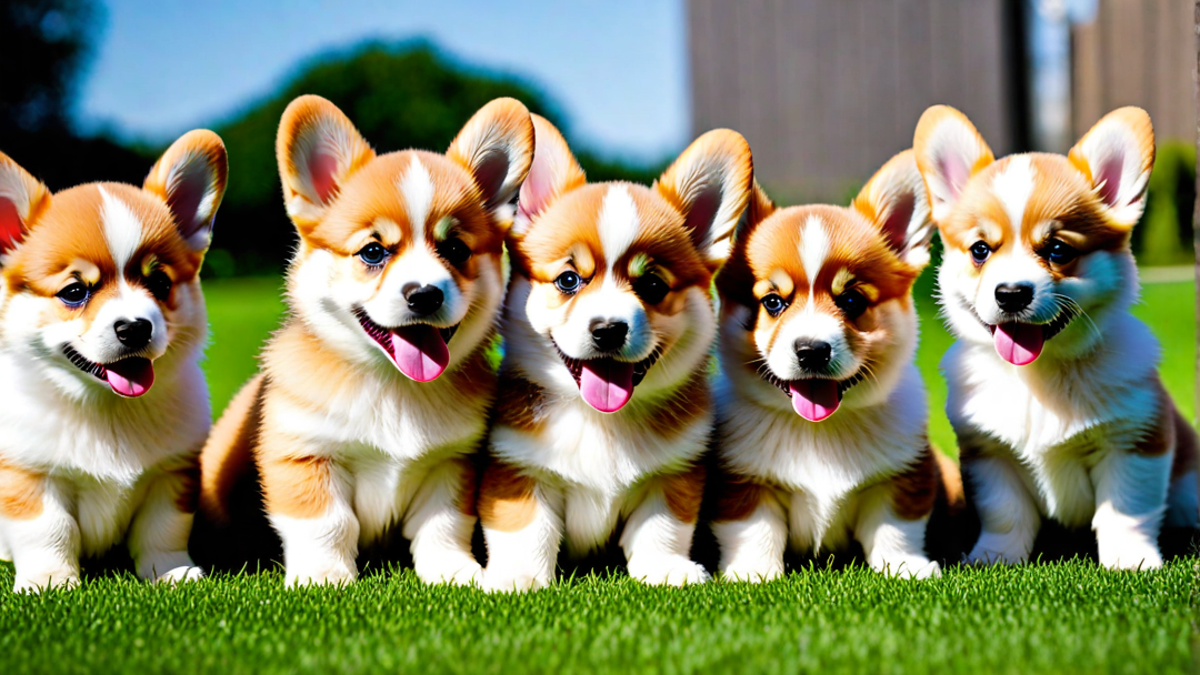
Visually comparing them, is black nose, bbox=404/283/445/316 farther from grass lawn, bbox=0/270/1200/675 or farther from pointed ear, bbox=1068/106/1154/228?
pointed ear, bbox=1068/106/1154/228

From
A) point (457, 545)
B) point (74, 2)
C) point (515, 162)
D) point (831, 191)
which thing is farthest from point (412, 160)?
point (74, 2)

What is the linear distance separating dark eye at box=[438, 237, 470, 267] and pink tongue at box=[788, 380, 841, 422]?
3.38ft

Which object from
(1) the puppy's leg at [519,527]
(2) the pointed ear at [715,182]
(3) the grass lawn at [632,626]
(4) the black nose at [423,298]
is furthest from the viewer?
(2) the pointed ear at [715,182]

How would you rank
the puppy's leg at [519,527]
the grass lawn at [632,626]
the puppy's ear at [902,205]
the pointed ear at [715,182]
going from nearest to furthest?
the grass lawn at [632,626] < the puppy's leg at [519,527] < the pointed ear at [715,182] < the puppy's ear at [902,205]

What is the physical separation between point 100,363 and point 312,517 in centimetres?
73

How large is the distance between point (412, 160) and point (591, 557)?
135cm

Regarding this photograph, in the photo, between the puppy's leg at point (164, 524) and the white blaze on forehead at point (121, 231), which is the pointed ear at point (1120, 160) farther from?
the puppy's leg at point (164, 524)

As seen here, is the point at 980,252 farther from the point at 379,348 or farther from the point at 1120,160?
the point at 379,348

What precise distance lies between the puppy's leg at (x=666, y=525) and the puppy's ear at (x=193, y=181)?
5.20 ft

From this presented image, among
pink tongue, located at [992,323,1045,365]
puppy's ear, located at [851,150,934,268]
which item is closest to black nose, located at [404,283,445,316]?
puppy's ear, located at [851,150,934,268]

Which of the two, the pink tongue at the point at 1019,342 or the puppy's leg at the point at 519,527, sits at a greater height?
the pink tongue at the point at 1019,342

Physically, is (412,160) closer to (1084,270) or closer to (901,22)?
(1084,270)

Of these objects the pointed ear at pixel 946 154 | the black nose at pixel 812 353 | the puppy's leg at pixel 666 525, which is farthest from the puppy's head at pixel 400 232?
the pointed ear at pixel 946 154

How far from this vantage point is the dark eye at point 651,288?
286 cm
